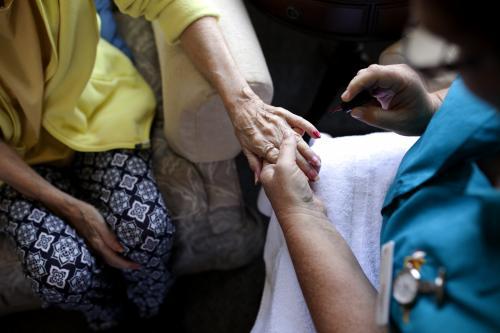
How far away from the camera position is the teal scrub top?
55 centimetres

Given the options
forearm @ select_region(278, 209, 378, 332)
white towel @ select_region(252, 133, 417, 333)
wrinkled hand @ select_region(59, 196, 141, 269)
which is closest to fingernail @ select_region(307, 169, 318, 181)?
white towel @ select_region(252, 133, 417, 333)

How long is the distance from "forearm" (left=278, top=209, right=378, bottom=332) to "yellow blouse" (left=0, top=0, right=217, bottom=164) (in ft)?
1.71

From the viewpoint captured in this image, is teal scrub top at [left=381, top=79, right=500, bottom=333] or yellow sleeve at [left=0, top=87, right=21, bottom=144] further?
yellow sleeve at [left=0, top=87, right=21, bottom=144]

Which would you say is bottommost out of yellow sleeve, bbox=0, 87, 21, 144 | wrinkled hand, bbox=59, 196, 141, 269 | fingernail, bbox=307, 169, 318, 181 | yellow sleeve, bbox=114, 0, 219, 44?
wrinkled hand, bbox=59, 196, 141, 269

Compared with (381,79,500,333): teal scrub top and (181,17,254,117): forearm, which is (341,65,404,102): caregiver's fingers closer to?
(381,79,500,333): teal scrub top

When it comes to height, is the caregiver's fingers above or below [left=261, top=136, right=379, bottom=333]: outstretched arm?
above

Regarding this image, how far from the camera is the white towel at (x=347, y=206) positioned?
801 mm

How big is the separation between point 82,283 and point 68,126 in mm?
354

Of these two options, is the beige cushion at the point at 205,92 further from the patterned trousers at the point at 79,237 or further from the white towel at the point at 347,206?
the white towel at the point at 347,206

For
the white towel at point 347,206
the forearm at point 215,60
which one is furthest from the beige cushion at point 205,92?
the white towel at point 347,206

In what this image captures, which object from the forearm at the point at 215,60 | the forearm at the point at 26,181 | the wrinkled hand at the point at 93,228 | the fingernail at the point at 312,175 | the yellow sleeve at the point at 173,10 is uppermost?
the yellow sleeve at the point at 173,10

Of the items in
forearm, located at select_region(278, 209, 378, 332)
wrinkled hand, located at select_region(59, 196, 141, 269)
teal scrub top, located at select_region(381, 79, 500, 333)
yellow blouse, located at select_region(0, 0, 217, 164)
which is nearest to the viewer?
teal scrub top, located at select_region(381, 79, 500, 333)

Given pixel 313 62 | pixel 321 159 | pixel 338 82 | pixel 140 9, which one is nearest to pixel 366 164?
pixel 321 159

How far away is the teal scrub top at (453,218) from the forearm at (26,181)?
2.30ft
